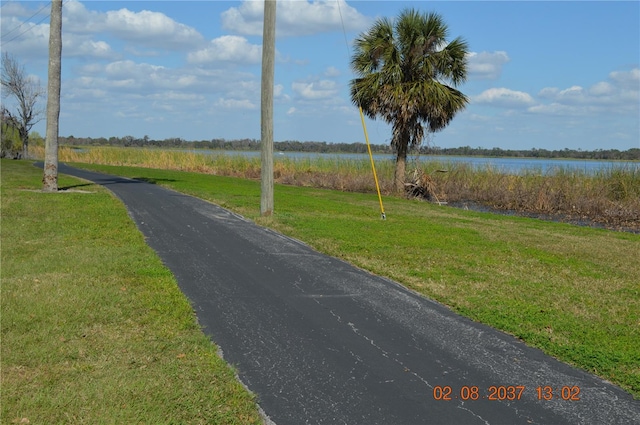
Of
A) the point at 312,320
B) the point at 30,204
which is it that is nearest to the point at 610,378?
the point at 312,320

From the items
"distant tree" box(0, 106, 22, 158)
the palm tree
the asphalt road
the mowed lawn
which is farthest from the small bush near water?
"distant tree" box(0, 106, 22, 158)

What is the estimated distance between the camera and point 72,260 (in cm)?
902

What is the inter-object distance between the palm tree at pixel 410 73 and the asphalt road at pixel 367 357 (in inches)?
707

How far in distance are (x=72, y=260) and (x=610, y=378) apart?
7232 mm

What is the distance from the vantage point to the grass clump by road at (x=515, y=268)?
20.7ft

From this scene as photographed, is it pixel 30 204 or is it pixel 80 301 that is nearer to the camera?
pixel 80 301

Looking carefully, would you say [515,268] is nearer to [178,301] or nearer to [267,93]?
[178,301]

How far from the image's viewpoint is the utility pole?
15.4 m

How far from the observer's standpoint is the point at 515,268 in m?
10.0

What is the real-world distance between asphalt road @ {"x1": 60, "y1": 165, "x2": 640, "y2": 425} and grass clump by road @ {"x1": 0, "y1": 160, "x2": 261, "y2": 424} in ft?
0.99

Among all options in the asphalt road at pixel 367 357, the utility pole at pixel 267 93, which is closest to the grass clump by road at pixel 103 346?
the asphalt road at pixel 367 357

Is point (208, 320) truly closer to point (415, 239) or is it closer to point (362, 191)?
point (415, 239)

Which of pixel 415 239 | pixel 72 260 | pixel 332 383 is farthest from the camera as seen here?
pixel 415 239

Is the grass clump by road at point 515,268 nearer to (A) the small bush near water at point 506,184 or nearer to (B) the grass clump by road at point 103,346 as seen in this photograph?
(B) the grass clump by road at point 103,346
